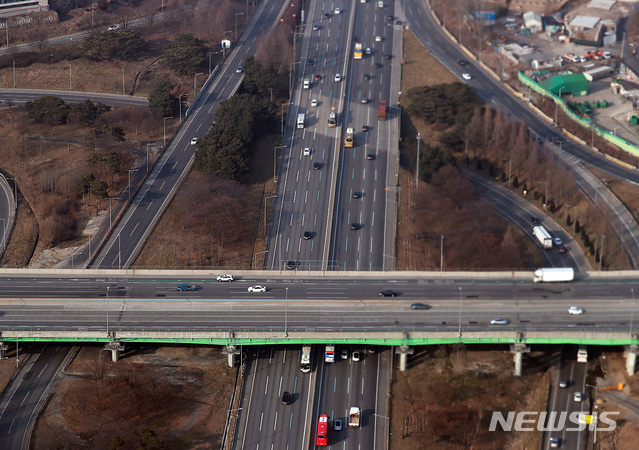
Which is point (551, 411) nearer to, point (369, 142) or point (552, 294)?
point (552, 294)

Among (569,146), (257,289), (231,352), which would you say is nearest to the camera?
(231,352)

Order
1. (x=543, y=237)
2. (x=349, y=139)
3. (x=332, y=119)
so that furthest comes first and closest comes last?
1. (x=332, y=119)
2. (x=349, y=139)
3. (x=543, y=237)

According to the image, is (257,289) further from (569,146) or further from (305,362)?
(569,146)

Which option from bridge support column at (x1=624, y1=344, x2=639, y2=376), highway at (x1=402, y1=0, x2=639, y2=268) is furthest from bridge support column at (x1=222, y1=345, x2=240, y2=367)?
highway at (x1=402, y1=0, x2=639, y2=268)

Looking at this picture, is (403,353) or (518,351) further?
(403,353)

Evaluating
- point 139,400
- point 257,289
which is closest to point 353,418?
point 257,289

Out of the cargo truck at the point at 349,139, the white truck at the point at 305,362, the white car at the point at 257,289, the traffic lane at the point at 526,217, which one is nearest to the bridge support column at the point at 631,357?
the traffic lane at the point at 526,217

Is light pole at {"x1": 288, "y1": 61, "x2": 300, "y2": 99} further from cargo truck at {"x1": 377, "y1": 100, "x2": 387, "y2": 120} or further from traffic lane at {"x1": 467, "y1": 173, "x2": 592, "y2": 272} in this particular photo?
traffic lane at {"x1": 467, "y1": 173, "x2": 592, "y2": 272}
